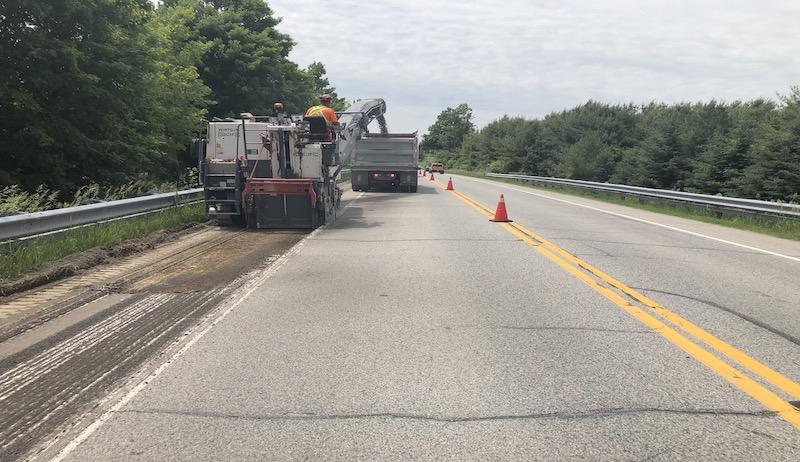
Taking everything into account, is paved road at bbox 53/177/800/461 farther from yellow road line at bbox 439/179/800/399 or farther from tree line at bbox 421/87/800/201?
tree line at bbox 421/87/800/201

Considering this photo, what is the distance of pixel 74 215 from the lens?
352 inches

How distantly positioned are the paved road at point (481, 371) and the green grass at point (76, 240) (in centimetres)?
300

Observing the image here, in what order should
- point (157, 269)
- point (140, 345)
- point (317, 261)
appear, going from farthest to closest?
point (317, 261) → point (157, 269) → point (140, 345)

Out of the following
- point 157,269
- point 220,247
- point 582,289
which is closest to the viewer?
point 582,289

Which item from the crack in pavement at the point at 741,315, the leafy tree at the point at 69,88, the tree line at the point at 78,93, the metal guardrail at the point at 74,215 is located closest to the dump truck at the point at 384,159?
the tree line at the point at 78,93

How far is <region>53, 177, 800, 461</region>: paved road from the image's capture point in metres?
3.28

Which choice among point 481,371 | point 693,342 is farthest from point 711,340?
point 481,371

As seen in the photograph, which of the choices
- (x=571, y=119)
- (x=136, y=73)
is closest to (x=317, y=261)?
(x=136, y=73)

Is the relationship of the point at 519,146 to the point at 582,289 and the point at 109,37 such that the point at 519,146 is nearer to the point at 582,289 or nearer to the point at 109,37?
the point at 109,37

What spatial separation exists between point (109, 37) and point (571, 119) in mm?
45409

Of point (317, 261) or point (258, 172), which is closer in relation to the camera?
point (317, 261)

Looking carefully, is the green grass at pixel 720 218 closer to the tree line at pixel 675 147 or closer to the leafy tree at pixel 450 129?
the tree line at pixel 675 147

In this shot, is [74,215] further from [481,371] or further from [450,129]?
[450,129]

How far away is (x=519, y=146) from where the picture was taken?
197 ft
